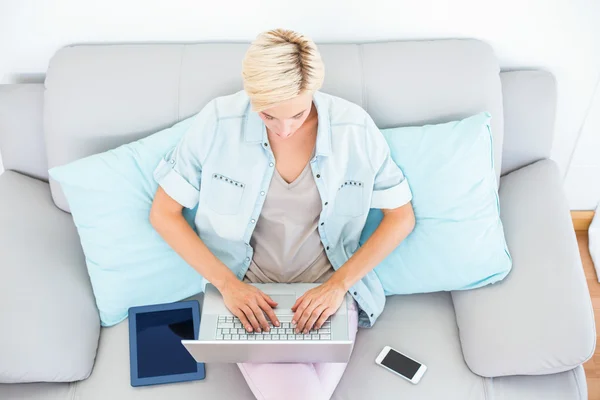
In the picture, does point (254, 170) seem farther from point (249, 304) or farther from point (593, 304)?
point (593, 304)

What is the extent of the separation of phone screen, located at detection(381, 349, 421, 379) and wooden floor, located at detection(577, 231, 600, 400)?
689 millimetres

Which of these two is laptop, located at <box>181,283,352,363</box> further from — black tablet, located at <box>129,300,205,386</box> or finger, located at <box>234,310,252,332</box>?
black tablet, located at <box>129,300,205,386</box>

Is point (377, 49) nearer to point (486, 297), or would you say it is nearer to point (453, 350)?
point (486, 297)

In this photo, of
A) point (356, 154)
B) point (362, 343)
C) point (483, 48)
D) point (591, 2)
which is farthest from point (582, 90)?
point (362, 343)

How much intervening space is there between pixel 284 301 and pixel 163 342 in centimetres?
36

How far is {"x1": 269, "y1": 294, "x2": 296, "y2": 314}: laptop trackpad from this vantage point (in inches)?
53.6

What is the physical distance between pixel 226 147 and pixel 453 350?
2.54 ft

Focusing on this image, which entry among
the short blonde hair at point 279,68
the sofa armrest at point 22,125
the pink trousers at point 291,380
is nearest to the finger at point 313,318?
the pink trousers at point 291,380

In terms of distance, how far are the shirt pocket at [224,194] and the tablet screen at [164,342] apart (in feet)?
1.10

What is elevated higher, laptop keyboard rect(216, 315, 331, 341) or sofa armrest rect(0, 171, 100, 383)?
laptop keyboard rect(216, 315, 331, 341)

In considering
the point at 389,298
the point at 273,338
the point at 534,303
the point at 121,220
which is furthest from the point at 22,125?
the point at 534,303

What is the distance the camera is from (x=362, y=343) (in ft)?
4.98

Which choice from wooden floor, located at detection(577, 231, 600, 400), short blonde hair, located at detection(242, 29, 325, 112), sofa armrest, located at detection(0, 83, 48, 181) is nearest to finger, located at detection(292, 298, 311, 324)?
short blonde hair, located at detection(242, 29, 325, 112)

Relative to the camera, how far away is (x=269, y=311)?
1.33 m
